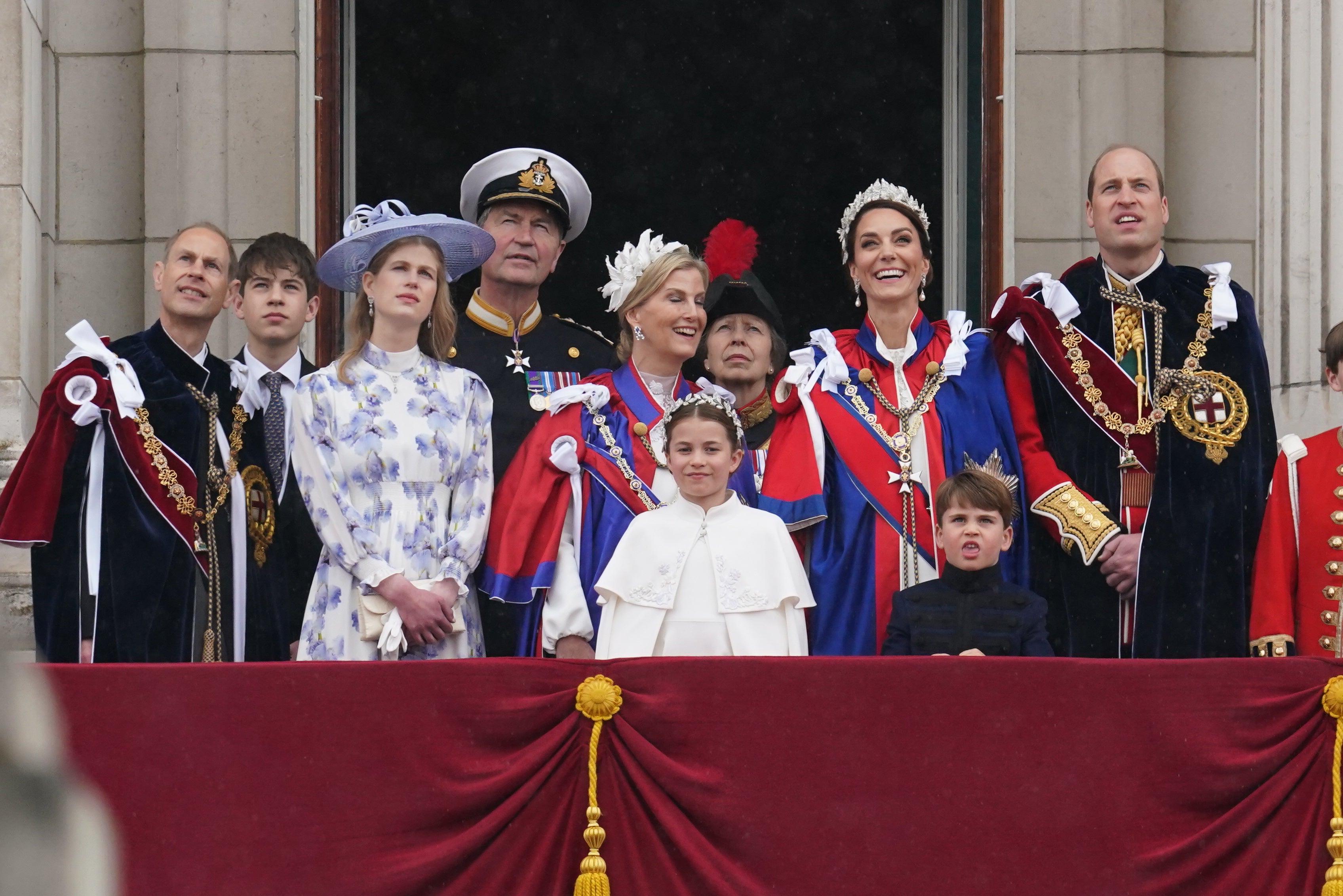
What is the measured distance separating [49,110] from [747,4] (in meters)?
4.45

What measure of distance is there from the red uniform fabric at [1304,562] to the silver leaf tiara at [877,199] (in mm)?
1220

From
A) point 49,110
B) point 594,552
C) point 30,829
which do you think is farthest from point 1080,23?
point 30,829

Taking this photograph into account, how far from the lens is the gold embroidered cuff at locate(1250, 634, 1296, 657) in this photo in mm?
4180

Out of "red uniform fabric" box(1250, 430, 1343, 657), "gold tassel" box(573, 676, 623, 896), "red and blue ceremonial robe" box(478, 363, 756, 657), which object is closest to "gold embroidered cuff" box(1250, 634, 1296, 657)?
"red uniform fabric" box(1250, 430, 1343, 657)

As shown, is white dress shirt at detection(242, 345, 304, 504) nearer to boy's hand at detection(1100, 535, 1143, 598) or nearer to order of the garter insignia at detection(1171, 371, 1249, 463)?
boy's hand at detection(1100, 535, 1143, 598)

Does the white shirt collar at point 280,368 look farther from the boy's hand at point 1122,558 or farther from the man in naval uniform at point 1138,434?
the boy's hand at point 1122,558

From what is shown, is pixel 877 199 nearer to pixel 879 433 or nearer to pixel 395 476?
pixel 879 433

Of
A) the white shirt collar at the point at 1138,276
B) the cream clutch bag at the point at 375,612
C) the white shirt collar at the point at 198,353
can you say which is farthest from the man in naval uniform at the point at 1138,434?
the white shirt collar at the point at 198,353

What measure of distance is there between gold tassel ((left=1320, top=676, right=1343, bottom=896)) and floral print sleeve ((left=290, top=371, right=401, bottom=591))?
2.16 metres

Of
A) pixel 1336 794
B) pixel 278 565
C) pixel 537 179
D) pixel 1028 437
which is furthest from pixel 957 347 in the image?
pixel 278 565

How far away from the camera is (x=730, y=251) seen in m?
5.36

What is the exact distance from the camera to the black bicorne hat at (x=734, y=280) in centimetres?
525

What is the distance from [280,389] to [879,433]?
5.49 ft

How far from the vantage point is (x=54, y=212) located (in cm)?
665
